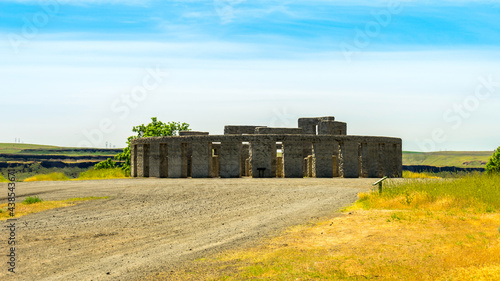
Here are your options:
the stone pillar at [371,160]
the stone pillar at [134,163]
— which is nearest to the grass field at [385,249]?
the stone pillar at [371,160]

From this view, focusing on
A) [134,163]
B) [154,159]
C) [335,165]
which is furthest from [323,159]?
Result: [134,163]

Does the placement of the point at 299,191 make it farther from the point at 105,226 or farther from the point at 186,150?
the point at 186,150

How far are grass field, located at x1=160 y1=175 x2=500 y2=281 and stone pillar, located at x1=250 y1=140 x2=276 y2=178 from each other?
19.9 metres

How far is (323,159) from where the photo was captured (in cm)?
3681

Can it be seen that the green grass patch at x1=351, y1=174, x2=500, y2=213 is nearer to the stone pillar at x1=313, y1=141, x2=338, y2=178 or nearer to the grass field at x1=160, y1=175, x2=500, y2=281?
the grass field at x1=160, y1=175, x2=500, y2=281

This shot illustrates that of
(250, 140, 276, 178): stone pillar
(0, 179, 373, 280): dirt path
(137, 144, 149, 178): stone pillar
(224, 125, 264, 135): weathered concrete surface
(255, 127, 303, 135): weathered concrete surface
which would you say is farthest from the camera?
(224, 125, 264, 135): weathered concrete surface

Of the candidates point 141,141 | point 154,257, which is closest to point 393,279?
point 154,257

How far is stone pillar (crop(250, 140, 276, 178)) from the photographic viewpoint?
118 ft

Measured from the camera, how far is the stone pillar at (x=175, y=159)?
38.0 meters

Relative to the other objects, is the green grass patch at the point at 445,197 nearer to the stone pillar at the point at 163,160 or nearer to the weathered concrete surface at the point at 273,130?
the weathered concrete surface at the point at 273,130

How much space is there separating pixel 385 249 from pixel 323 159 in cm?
2601

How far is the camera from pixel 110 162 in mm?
59219

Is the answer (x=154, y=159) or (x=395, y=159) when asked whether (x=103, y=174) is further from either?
(x=395, y=159)

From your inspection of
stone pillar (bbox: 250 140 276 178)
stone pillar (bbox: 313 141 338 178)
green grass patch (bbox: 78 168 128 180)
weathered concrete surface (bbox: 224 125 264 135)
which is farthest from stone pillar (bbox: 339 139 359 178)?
green grass patch (bbox: 78 168 128 180)
